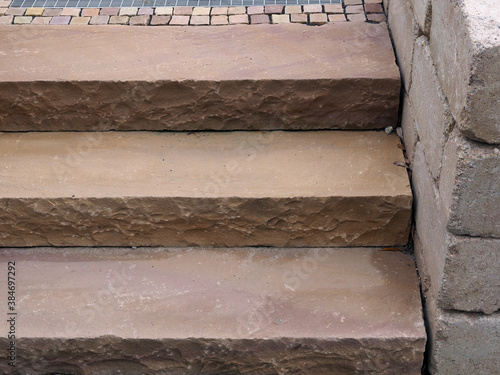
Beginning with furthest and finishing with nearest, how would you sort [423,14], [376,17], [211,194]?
[376,17]
[211,194]
[423,14]

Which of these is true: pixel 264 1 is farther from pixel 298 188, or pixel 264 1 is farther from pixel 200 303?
pixel 200 303

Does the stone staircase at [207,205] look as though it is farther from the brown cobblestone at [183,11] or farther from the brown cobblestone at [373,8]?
the brown cobblestone at [183,11]

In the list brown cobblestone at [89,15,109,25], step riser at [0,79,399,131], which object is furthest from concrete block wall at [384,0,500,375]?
brown cobblestone at [89,15,109,25]

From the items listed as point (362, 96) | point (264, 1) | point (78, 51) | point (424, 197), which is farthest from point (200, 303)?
point (264, 1)

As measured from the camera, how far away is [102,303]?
258 cm

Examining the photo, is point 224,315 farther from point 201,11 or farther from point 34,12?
point 34,12

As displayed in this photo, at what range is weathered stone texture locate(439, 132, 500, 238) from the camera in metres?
1.88

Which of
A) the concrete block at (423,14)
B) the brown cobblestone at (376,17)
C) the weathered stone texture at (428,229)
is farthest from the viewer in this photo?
the brown cobblestone at (376,17)

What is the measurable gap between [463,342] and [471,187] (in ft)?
2.32

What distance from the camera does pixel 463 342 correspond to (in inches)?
91.0

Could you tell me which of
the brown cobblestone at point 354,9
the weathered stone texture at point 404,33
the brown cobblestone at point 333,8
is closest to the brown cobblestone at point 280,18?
the brown cobblestone at point 333,8

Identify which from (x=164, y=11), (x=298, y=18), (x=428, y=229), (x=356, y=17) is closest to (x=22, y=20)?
(x=164, y=11)

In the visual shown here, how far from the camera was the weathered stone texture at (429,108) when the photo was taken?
7.00ft

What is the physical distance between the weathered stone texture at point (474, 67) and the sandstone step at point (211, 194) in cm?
76
